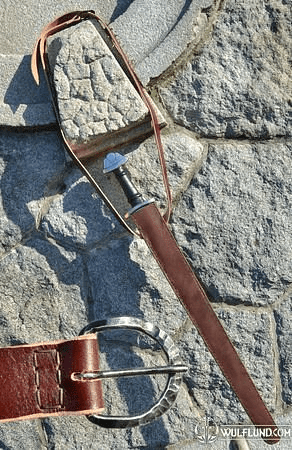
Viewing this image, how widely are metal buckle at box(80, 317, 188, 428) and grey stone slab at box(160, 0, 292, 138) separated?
411 mm

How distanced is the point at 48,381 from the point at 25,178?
0.41m

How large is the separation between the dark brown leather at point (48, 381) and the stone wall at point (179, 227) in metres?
0.14

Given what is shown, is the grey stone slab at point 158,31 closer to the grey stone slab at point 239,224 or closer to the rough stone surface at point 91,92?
the rough stone surface at point 91,92

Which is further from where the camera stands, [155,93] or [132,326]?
[155,93]

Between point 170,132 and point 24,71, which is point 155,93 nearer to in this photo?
point 170,132

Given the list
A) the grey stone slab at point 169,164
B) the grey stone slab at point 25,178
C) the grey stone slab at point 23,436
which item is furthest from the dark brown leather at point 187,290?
the grey stone slab at point 23,436

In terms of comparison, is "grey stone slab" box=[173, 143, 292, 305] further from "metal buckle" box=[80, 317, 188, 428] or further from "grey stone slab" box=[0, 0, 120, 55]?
"grey stone slab" box=[0, 0, 120, 55]

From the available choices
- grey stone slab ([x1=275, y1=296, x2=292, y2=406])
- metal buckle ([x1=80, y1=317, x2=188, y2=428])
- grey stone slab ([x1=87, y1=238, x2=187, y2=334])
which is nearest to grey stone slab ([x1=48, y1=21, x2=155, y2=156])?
grey stone slab ([x1=87, y1=238, x2=187, y2=334])

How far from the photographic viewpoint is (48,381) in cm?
174

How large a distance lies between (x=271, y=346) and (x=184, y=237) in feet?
0.90

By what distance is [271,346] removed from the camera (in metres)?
1.88

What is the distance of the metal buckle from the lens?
68.2 inches

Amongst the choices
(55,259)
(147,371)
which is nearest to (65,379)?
(147,371)

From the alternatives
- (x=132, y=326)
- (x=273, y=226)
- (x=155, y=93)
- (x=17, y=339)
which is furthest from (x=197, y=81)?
(x=17, y=339)
